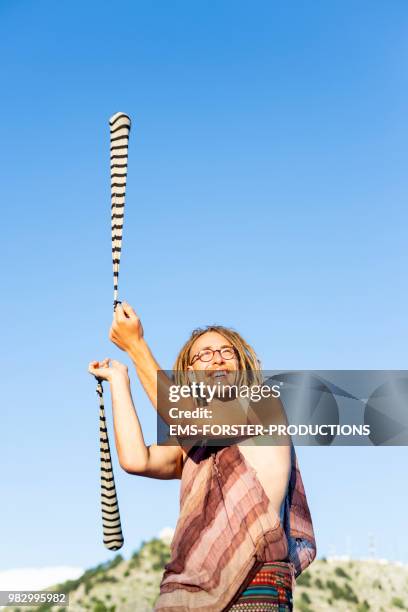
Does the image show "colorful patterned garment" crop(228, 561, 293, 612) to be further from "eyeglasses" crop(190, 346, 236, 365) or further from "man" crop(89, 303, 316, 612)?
"eyeglasses" crop(190, 346, 236, 365)

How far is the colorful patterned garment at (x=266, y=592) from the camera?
4.96m

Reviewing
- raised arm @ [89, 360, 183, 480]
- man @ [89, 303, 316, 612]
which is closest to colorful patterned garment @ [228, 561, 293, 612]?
man @ [89, 303, 316, 612]

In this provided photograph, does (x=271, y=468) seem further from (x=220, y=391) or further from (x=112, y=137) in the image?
(x=112, y=137)

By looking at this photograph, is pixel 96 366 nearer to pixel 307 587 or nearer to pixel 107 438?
pixel 107 438

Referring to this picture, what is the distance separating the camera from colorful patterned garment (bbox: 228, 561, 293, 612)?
16.3 ft

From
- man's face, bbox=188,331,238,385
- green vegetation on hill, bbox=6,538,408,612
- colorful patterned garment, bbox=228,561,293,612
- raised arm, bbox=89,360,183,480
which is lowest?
colorful patterned garment, bbox=228,561,293,612

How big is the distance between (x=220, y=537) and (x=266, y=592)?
36 cm

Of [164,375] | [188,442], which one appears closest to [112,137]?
[164,375]

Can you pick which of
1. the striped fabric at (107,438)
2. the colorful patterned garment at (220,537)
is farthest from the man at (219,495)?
the striped fabric at (107,438)

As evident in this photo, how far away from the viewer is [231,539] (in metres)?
5.04

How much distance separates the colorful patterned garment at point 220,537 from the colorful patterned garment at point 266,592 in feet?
0.13

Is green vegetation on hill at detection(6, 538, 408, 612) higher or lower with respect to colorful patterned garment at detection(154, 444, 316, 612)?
higher

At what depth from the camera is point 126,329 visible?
559 cm

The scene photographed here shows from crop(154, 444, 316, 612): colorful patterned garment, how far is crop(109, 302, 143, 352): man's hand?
2.47 feet
